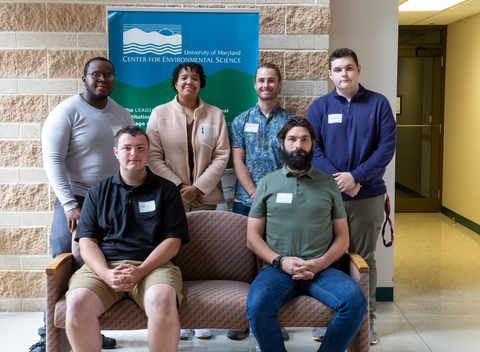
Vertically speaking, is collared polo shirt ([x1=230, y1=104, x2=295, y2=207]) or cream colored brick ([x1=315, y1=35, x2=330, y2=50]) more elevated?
cream colored brick ([x1=315, y1=35, x2=330, y2=50])

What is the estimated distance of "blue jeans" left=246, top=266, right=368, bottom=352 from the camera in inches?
86.1

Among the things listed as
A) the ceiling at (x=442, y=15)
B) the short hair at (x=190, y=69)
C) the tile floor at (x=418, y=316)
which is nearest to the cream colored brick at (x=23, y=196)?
the tile floor at (x=418, y=316)

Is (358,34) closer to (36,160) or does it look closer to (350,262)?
(350,262)

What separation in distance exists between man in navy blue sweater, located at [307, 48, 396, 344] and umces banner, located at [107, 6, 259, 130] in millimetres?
632

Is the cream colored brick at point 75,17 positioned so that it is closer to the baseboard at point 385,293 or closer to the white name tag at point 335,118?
the white name tag at point 335,118

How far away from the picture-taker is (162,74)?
10.5ft

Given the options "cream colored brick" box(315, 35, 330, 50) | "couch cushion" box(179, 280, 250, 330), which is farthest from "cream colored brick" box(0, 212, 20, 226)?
"cream colored brick" box(315, 35, 330, 50)

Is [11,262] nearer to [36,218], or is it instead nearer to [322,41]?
[36,218]

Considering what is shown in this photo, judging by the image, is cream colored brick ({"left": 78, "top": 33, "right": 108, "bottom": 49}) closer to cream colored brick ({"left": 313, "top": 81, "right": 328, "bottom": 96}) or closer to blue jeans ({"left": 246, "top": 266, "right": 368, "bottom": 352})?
cream colored brick ({"left": 313, "top": 81, "right": 328, "bottom": 96})

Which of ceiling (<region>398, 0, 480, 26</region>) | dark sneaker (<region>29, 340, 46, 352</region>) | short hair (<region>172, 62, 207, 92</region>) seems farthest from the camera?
ceiling (<region>398, 0, 480, 26</region>)

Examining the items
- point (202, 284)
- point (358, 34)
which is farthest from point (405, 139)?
point (202, 284)

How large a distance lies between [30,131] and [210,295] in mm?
2032

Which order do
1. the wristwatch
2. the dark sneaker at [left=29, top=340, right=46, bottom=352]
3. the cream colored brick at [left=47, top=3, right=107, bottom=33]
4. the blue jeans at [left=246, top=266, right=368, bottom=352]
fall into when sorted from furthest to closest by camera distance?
the cream colored brick at [left=47, top=3, right=107, bottom=33], the dark sneaker at [left=29, top=340, right=46, bottom=352], the wristwatch, the blue jeans at [left=246, top=266, right=368, bottom=352]

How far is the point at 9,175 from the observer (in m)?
3.45
